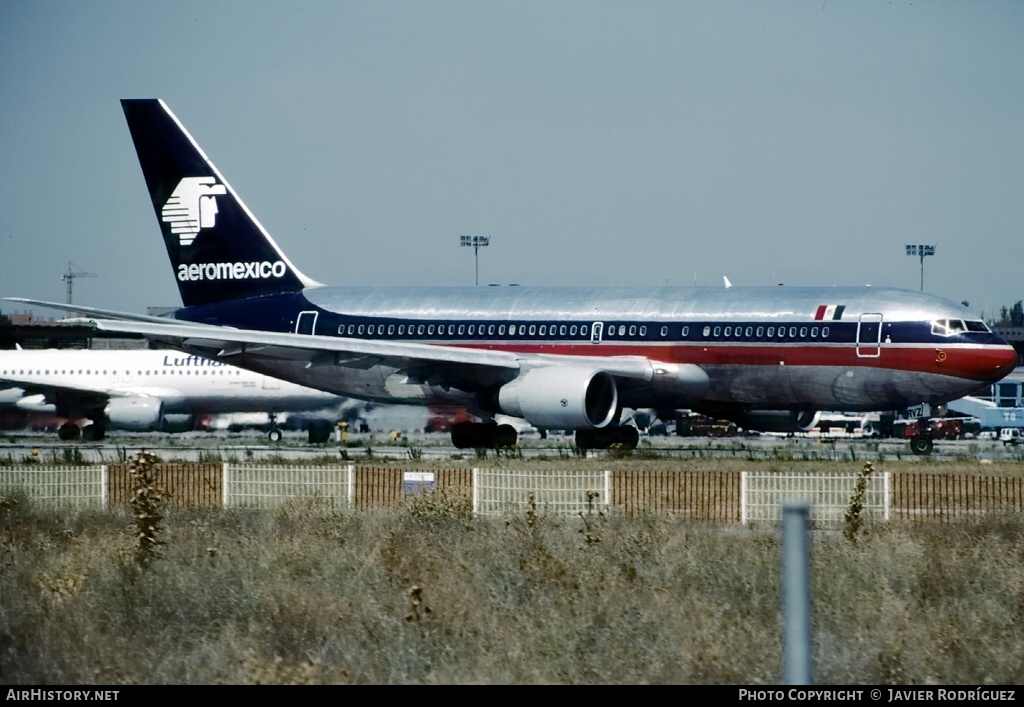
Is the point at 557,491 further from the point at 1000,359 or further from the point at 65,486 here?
the point at 1000,359

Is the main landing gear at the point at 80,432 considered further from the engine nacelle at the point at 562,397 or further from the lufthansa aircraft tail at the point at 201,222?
the engine nacelle at the point at 562,397

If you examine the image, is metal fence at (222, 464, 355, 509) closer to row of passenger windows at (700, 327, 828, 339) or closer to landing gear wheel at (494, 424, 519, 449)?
row of passenger windows at (700, 327, 828, 339)

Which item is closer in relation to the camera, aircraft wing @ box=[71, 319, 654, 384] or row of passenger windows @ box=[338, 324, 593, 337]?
aircraft wing @ box=[71, 319, 654, 384]

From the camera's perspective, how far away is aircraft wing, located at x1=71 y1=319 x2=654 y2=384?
118 feet

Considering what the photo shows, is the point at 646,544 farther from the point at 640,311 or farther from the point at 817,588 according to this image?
the point at 640,311

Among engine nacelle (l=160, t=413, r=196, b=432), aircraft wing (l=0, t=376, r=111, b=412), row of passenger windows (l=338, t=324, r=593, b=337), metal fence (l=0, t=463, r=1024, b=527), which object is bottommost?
metal fence (l=0, t=463, r=1024, b=527)

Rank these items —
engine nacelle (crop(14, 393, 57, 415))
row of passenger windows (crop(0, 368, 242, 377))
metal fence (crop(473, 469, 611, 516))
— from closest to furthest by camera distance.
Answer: metal fence (crop(473, 469, 611, 516)), engine nacelle (crop(14, 393, 57, 415)), row of passenger windows (crop(0, 368, 242, 377))

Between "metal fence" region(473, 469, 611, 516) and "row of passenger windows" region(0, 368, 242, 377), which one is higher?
"row of passenger windows" region(0, 368, 242, 377)

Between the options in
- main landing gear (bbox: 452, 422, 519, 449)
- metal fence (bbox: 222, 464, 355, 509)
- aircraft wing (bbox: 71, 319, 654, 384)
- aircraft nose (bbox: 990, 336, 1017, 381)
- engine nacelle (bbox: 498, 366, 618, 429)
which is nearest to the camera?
metal fence (bbox: 222, 464, 355, 509)

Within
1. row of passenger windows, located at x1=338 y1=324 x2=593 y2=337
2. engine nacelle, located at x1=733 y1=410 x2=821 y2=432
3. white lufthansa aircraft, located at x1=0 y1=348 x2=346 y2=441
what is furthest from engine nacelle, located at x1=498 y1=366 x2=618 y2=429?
white lufthansa aircraft, located at x1=0 y1=348 x2=346 y2=441

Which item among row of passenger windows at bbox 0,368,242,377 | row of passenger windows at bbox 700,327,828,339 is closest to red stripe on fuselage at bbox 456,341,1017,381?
row of passenger windows at bbox 700,327,828,339

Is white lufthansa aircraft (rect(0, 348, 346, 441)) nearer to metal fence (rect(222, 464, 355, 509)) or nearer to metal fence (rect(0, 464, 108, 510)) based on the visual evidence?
metal fence (rect(0, 464, 108, 510))

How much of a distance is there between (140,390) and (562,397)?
79.6 ft

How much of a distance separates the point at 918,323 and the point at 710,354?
5307 mm
